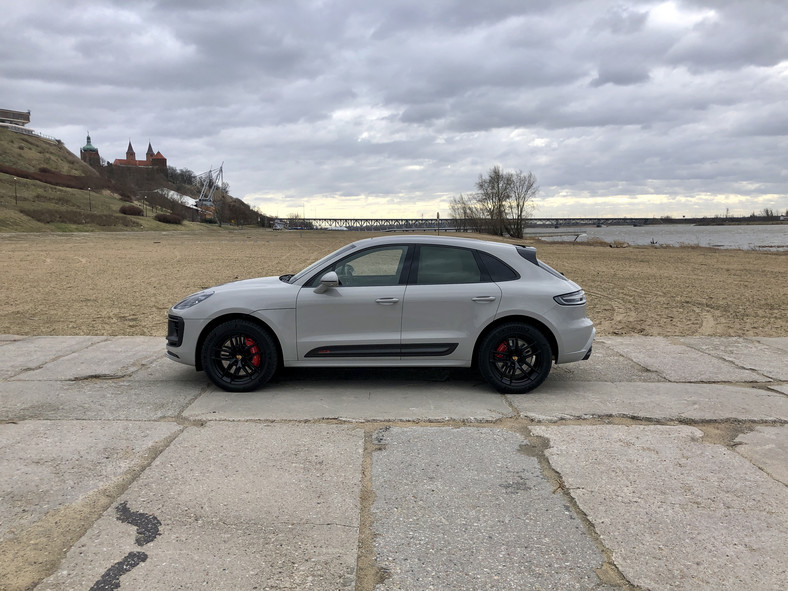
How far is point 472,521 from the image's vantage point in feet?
10.9

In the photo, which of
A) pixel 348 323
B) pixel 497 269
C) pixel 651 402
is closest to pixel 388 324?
pixel 348 323

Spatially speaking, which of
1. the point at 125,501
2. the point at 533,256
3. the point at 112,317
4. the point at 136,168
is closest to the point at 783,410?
the point at 533,256

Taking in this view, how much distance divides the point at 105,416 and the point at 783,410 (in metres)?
6.03

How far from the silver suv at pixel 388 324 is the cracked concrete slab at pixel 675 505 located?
3.64ft

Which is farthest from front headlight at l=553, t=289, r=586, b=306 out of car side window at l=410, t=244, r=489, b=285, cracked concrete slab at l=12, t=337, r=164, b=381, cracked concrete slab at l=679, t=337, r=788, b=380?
cracked concrete slab at l=12, t=337, r=164, b=381

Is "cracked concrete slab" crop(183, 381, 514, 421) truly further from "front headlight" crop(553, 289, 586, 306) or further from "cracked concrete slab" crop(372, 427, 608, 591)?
"front headlight" crop(553, 289, 586, 306)

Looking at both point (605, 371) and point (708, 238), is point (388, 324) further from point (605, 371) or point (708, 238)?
point (708, 238)

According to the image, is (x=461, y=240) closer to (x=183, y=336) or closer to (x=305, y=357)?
(x=305, y=357)

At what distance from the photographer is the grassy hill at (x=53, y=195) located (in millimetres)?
70625

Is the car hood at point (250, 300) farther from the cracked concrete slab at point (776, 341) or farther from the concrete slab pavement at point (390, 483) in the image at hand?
the cracked concrete slab at point (776, 341)

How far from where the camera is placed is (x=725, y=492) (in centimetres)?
370

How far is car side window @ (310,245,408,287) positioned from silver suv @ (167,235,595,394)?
1 centimetres

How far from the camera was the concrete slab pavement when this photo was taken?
2.88 meters

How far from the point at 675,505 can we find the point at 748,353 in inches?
203
